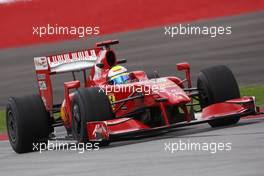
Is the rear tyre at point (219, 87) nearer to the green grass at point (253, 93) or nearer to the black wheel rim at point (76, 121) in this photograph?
the black wheel rim at point (76, 121)

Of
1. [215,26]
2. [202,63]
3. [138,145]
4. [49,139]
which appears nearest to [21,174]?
[138,145]

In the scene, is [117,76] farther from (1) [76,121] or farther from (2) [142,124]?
(2) [142,124]

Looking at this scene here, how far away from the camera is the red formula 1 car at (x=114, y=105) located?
13445mm

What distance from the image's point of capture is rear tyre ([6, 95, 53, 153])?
574 inches

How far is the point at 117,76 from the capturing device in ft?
48.2

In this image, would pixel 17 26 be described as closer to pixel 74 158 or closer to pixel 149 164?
pixel 74 158

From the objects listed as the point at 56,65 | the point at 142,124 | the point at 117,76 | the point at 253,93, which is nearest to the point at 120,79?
the point at 117,76

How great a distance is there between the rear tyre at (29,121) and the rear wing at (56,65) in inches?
28.9

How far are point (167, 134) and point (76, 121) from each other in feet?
4.54

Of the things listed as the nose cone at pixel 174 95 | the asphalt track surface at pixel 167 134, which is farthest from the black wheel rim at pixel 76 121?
the nose cone at pixel 174 95

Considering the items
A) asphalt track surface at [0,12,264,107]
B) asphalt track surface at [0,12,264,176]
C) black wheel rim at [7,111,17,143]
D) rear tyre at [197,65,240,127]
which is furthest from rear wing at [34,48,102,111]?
asphalt track surface at [0,12,264,107]

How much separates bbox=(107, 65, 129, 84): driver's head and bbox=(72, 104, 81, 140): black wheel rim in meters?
0.99

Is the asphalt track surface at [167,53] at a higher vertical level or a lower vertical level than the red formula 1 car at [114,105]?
higher

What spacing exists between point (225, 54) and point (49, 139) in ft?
33.4
